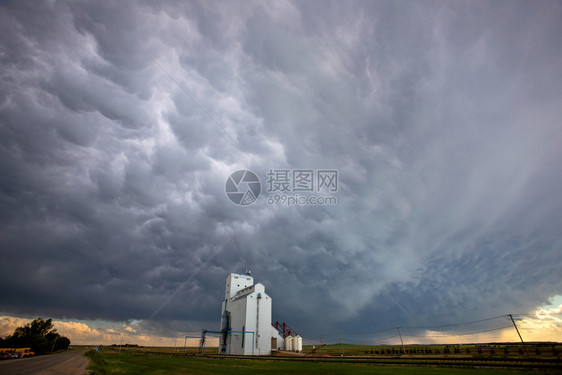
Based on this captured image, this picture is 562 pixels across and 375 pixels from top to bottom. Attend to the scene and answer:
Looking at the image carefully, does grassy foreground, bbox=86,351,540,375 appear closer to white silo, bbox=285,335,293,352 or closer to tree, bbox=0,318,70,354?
white silo, bbox=285,335,293,352

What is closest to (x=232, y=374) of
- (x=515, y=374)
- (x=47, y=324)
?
(x=515, y=374)

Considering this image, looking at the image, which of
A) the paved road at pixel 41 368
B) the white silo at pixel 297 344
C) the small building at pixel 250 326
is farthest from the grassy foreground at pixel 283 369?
the white silo at pixel 297 344

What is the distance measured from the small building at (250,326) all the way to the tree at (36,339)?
Answer: 62.1 m

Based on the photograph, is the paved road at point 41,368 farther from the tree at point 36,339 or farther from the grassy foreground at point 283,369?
the tree at point 36,339

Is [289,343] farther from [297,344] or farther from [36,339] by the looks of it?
[36,339]

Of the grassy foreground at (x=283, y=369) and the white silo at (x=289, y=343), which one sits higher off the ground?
the white silo at (x=289, y=343)

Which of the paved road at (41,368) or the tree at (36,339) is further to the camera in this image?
the tree at (36,339)

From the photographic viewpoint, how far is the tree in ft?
249

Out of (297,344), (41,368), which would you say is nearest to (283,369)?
(41,368)

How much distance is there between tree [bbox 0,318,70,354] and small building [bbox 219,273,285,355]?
6213 centimetres

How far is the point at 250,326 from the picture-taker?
57156 millimetres

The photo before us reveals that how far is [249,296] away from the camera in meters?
59.2

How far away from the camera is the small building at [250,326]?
2213 inches

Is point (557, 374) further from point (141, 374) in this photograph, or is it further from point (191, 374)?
point (141, 374)
